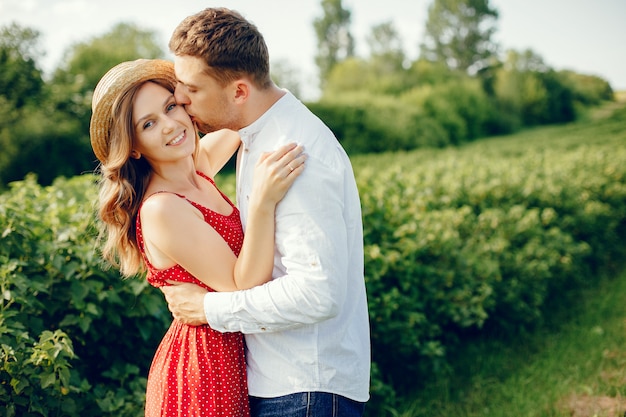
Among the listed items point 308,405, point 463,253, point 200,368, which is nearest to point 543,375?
point 463,253

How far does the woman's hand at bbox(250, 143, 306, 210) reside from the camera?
1.78m

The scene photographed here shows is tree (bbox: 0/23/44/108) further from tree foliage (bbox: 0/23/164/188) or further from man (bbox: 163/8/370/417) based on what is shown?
man (bbox: 163/8/370/417)

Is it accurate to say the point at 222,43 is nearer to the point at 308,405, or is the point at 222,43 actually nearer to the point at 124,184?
the point at 124,184

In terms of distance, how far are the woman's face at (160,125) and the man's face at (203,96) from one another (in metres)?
0.06

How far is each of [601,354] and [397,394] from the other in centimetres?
193

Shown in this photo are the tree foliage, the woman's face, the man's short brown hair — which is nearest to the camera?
the man's short brown hair

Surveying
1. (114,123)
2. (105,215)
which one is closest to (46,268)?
(105,215)

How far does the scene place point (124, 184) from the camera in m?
2.08

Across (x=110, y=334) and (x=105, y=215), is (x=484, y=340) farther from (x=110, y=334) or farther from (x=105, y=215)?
(x=105, y=215)

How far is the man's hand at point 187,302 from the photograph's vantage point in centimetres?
197

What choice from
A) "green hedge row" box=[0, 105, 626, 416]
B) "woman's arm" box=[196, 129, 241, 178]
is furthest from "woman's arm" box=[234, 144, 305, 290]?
"green hedge row" box=[0, 105, 626, 416]

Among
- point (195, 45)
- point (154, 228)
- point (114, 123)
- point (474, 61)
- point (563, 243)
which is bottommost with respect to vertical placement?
point (563, 243)

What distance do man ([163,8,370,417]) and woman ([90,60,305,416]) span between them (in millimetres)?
59

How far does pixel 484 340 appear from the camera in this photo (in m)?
5.29
